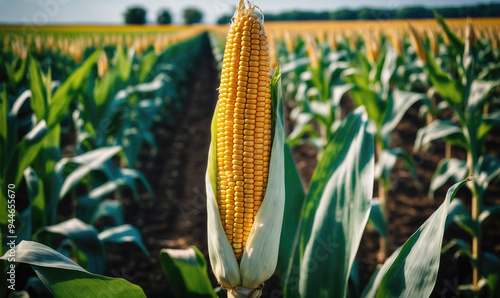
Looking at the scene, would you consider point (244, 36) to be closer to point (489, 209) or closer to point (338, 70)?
point (489, 209)

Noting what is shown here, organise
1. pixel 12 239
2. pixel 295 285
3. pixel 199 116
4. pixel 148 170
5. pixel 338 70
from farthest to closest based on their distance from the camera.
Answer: pixel 199 116
pixel 148 170
pixel 338 70
pixel 12 239
pixel 295 285

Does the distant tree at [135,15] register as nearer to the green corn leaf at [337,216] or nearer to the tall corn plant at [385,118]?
the tall corn plant at [385,118]

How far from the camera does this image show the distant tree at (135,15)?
6253 cm

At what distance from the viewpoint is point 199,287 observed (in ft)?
4.83

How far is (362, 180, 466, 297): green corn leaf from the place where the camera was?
3.55ft

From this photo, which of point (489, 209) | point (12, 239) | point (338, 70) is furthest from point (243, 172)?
point (338, 70)

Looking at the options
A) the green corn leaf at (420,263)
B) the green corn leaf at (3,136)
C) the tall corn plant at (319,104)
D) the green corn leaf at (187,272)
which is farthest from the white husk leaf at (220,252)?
the tall corn plant at (319,104)

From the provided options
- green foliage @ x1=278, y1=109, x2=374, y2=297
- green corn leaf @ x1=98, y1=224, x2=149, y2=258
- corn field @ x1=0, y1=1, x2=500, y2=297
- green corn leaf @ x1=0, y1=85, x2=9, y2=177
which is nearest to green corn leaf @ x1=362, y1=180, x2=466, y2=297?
corn field @ x1=0, y1=1, x2=500, y2=297

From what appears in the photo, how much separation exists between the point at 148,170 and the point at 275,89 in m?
5.04

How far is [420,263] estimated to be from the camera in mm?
1138

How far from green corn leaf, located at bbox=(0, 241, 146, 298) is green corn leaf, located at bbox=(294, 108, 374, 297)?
73 centimetres

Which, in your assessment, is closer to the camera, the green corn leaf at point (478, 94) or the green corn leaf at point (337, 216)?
the green corn leaf at point (337, 216)

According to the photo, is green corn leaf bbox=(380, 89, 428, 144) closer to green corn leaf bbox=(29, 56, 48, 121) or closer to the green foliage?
the green foliage

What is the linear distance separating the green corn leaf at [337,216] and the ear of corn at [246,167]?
0.33 metres
